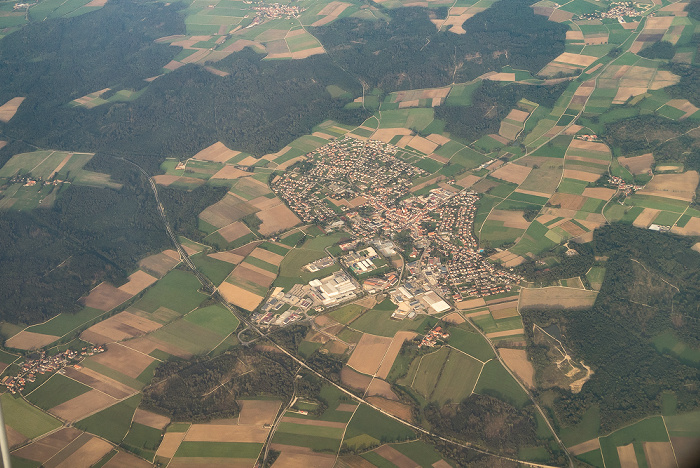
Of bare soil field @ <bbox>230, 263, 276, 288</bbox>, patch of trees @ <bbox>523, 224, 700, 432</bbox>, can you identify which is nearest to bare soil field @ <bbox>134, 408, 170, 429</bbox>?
bare soil field @ <bbox>230, 263, 276, 288</bbox>

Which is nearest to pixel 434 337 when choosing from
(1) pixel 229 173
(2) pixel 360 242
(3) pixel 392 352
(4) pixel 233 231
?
(3) pixel 392 352

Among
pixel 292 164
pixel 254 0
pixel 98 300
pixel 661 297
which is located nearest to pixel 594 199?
pixel 661 297

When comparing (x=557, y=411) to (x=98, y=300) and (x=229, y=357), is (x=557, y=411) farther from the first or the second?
(x=98, y=300)

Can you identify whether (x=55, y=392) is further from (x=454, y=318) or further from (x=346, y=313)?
(x=454, y=318)

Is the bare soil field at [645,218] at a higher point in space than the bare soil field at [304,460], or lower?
lower

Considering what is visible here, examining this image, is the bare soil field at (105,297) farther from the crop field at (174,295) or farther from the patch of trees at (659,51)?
the patch of trees at (659,51)

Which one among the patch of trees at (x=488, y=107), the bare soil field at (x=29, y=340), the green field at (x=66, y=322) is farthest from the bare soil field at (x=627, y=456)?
the patch of trees at (x=488, y=107)
